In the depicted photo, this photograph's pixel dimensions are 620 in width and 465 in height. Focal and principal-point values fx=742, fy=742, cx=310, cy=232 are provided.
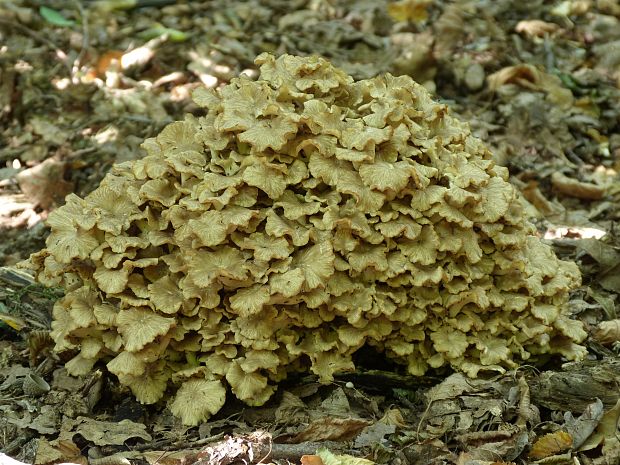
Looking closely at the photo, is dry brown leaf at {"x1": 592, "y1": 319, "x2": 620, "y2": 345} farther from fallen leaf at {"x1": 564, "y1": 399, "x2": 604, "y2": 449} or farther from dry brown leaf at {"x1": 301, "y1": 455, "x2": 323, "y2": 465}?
dry brown leaf at {"x1": 301, "y1": 455, "x2": 323, "y2": 465}

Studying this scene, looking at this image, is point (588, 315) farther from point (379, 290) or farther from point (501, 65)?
point (501, 65)

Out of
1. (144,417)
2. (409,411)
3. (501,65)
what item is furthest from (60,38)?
(409,411)

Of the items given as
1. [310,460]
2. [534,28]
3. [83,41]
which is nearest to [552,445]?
[310,460]

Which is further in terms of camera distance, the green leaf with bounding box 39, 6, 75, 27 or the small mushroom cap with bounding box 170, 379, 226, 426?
the green leaf with bounding box 39, 6, 75, 27

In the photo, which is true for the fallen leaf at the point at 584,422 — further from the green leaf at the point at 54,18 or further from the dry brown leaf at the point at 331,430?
the green leaf at the point at 54,18

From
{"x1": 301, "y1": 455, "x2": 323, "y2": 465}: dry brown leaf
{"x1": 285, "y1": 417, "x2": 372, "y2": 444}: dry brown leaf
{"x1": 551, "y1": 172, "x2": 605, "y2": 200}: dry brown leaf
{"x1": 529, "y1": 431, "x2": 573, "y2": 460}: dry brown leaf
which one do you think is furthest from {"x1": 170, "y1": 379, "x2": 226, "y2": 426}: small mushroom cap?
{"x1": 551, "y1": 172, "x2": 605, "y2": 200}: dry brown leaf

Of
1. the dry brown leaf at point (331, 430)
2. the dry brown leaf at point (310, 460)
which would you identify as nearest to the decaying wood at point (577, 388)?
the dry brown leaf at point (331, 430)

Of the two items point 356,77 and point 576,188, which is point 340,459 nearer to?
point 576,188
